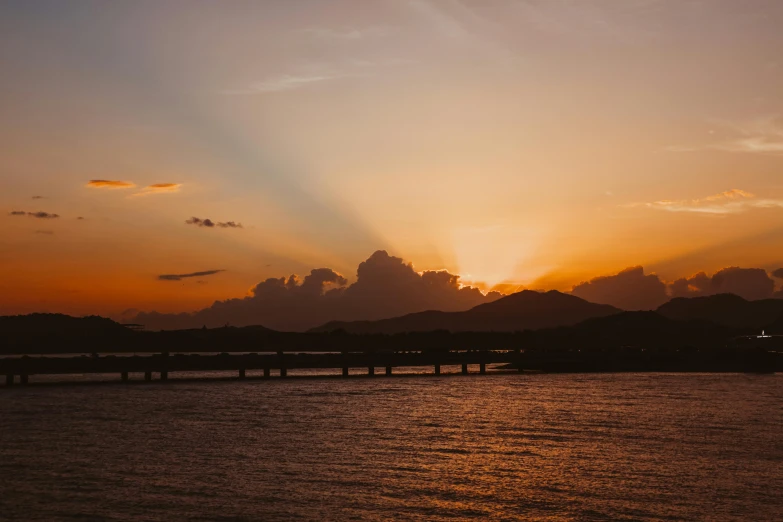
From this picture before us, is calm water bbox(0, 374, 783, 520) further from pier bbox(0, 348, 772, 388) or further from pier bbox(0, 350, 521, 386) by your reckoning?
pier bbox(0, 348, 772, 388)

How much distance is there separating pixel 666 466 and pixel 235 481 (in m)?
23.1

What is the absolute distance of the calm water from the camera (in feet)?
96.7

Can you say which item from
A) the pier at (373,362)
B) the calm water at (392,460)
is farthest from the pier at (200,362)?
the calm water at (392,460)

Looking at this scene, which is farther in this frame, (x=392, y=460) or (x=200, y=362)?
(x=200, y=362)

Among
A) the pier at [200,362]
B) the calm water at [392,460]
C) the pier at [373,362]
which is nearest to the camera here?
the calm water at [392,460]

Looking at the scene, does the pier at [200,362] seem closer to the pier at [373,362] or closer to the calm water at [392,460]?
the pier at [373,362]

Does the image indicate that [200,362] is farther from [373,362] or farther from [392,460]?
[392,460]

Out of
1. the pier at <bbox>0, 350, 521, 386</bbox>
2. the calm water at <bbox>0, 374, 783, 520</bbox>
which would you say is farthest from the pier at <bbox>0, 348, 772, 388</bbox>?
the calm water at <bbox>0, 374, 783, 520</bbox>

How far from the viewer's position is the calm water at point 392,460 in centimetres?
2948

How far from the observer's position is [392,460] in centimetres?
4094

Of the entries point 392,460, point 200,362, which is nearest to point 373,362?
point 200,362

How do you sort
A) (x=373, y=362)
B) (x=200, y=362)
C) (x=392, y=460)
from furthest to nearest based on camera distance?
1. (x=373, y=362)
2. (x=200, y=362)
3. (x=392, y=460)

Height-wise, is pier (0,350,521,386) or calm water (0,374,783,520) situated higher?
pier (0,350,521,386)

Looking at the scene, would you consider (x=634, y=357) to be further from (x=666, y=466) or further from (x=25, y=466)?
(x=25, y=466)
